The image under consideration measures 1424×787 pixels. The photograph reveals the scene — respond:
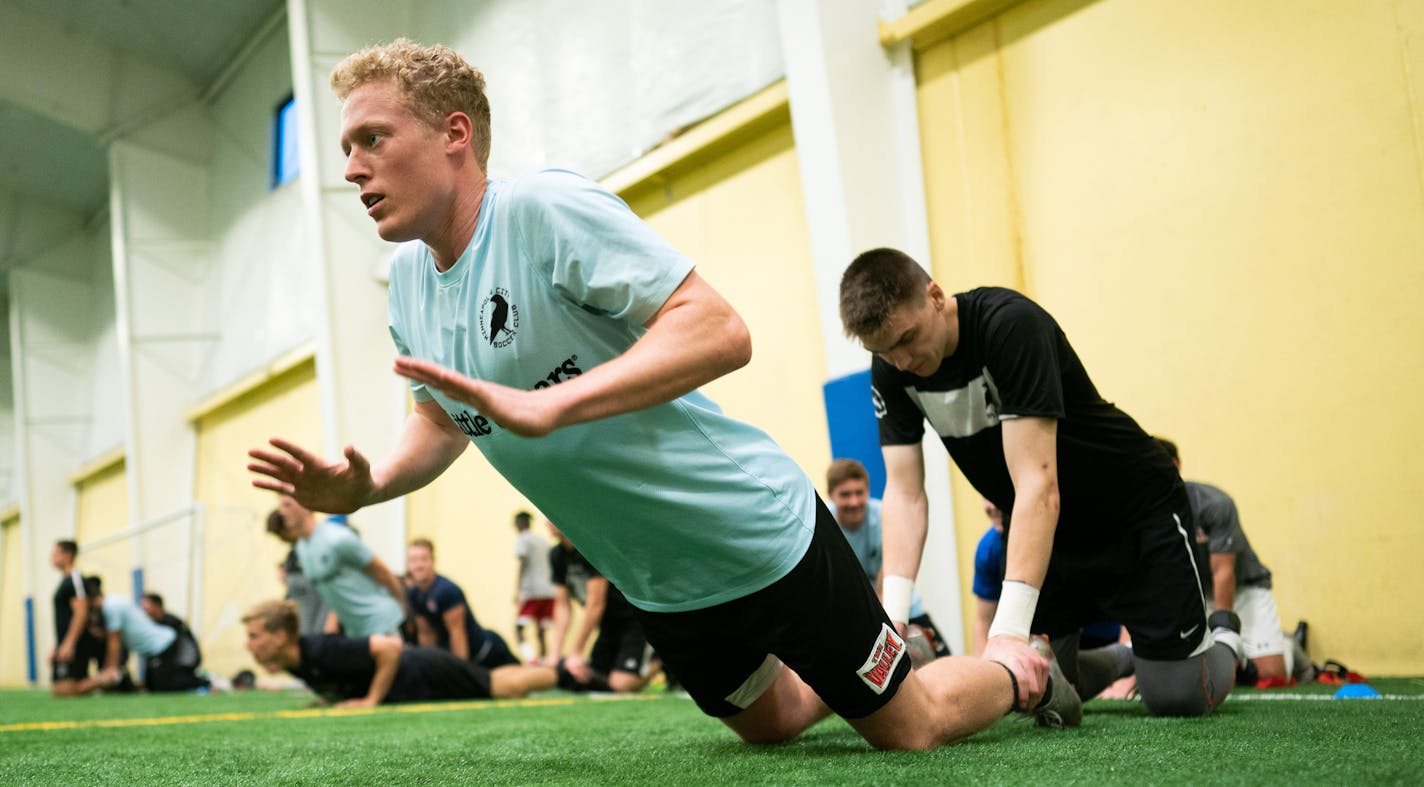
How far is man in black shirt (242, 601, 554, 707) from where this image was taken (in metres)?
6.16

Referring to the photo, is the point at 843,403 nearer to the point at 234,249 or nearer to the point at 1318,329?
the point at 1318,329

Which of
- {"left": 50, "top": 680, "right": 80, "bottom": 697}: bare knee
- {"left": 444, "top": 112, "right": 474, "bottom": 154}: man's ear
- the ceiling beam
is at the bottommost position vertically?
{"left": 50, "top": 680, "right": 80, "bottom": 697}: bare knee

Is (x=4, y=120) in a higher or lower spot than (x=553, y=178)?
higher

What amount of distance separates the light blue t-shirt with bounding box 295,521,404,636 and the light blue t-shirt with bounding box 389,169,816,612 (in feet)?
18.1

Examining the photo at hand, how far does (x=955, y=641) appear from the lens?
7.16 metres

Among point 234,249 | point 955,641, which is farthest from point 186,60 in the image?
point 955,641

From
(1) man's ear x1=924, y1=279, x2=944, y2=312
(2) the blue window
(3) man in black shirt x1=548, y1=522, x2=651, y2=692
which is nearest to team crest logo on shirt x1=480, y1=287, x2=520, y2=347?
(1) man's ear x1=924, y1=279, x2=944, y2=312

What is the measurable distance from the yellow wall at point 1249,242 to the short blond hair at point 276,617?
4110mm

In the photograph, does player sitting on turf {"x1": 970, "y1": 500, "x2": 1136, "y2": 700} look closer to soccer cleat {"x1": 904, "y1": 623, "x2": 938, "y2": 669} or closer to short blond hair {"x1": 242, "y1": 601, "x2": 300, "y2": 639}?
soccer cleat {"x1": 904, "y1": 623, "x2": 938, "y2": 669}

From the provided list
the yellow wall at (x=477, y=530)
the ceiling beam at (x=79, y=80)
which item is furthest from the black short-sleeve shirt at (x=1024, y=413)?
the ceiling beam at (x=79, y=80)

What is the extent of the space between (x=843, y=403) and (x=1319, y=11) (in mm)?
3451

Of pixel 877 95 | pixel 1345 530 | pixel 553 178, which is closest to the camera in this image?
pixel 553 178

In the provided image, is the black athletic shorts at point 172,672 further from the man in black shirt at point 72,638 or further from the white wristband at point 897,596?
the white wristband at point 897,596

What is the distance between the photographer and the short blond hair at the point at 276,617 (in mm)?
6120
